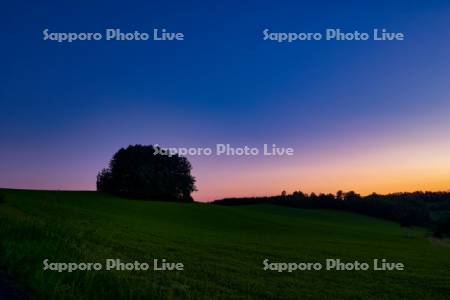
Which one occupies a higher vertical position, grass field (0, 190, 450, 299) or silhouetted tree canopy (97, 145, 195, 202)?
silhouetted tree canopy (97, 145, 195, 202)

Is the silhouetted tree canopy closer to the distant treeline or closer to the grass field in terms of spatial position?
the distant treeline

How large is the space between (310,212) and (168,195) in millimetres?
30574

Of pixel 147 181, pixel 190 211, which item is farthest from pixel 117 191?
pixel 190 211

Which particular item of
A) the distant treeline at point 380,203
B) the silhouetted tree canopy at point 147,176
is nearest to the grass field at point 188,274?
the silhouetted tree canopy at point 147,176

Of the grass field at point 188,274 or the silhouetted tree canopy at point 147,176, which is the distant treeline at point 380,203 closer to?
the silhouetted tree canopy at point 147,176

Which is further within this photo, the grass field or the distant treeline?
the distant treeline

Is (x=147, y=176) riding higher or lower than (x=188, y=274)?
higher

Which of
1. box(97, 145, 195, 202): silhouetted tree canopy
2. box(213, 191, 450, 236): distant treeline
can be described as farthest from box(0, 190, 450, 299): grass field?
box(213, 191, 450, 236): distant treeline

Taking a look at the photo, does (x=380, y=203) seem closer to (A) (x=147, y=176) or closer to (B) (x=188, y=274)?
(A) (x=147, y=176)

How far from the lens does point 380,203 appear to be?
4449 inches

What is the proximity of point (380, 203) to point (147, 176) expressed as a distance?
55046 mm

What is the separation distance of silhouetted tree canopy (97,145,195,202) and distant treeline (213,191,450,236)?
2554 cm

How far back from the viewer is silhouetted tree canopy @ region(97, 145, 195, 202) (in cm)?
9212

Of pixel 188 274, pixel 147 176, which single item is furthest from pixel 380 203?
pixel 188 274
